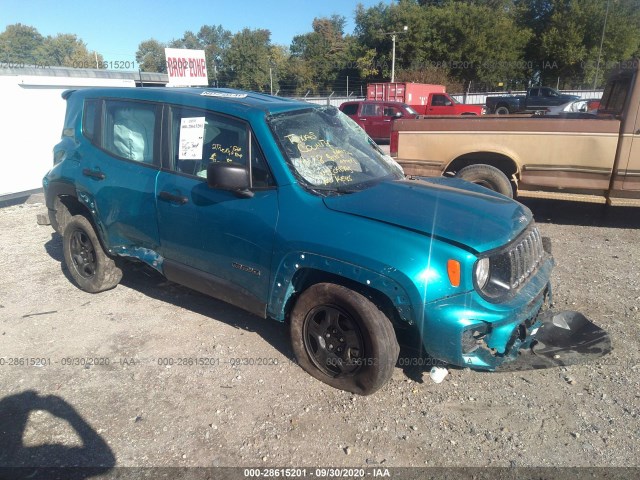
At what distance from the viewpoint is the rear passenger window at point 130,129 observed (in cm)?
405

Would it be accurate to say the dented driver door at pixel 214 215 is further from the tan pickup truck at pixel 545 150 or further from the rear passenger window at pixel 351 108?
the rear passenger window at pixel 351 108

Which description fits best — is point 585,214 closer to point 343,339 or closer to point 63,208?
point 343,339

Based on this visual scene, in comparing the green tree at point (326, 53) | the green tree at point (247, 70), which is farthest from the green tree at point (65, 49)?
the green tree at point (247, 70)

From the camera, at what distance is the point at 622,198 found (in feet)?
20.6

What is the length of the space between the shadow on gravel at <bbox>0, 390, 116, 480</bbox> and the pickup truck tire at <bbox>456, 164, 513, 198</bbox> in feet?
17.4

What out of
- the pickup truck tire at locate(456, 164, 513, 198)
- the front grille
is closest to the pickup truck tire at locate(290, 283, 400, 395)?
the front grille

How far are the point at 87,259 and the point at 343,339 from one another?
3.06m

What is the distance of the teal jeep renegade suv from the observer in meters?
2.80

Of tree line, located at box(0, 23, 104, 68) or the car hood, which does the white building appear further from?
tree line, located at box(0, 23, 104, 68)

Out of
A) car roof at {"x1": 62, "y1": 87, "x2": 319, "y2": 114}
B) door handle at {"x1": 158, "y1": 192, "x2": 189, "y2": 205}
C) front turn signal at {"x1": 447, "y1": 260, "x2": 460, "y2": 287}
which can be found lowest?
front turn signal at {"x1": 447, "y1": 260, "x2": 460, "y2": 287}

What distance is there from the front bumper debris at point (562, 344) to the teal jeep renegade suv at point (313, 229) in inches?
5.3

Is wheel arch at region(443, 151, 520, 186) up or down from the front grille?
up

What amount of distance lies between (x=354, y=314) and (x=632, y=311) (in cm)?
289

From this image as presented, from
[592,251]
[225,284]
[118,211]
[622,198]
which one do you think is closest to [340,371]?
[225,284]
